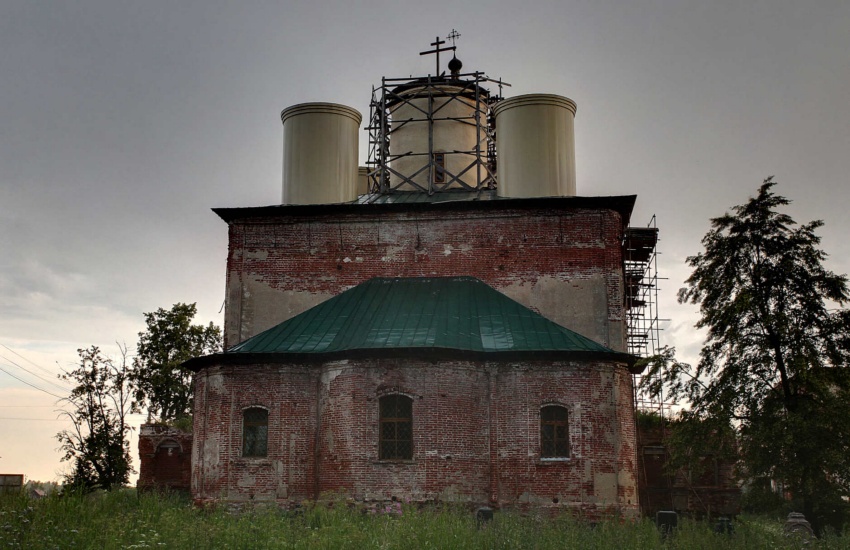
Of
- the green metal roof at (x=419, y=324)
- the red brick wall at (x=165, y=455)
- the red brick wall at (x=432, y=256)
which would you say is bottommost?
the red brick wall at (x=165, y=455)

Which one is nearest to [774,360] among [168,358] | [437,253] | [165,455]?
[437,253]

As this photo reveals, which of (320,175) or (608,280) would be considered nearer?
(608,280)

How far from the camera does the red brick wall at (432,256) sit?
70.2 ft

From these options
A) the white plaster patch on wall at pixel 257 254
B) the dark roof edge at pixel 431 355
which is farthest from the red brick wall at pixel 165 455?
the dark roof edge at pixel 431 355

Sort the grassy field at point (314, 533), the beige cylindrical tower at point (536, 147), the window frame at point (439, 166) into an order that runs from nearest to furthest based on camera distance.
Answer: the grassy field at point (314, 533), the beige cylindrical tower at point (536, 147), the window frame at point (439, 166)

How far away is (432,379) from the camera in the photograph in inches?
728

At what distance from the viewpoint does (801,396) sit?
17.7 metres

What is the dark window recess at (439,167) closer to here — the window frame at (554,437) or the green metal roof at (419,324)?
the green metal roof at (419,324)

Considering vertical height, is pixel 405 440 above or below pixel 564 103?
below

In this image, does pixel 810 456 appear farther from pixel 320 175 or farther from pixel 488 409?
pixel 320 175

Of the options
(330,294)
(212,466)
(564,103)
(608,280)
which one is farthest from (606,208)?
(212,466)

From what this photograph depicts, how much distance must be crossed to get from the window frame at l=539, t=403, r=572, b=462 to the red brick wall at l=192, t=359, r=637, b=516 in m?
0.11

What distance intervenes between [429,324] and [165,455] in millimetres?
9346

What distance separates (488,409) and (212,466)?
6185 millimetres
